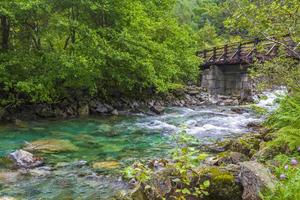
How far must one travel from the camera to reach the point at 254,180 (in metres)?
4.72

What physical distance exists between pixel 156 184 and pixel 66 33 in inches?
568

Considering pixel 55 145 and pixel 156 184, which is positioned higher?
pixel 156 184

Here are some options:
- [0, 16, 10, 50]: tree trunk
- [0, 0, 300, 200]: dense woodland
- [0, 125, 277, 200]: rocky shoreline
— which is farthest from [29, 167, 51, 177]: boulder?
[0, 16, 10, 50]: tree trunk

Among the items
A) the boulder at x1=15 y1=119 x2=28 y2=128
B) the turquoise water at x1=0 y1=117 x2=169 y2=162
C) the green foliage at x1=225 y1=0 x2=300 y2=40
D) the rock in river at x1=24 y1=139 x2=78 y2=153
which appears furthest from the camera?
the boulder at x1=15 y1=119 x2=28 y2=128

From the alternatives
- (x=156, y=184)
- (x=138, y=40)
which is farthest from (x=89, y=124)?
(x=156, y=184)

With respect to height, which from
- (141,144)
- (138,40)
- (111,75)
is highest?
(138,40)

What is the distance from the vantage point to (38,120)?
1628 cm

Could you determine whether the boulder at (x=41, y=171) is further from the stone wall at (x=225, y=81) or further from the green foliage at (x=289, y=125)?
the stone wall at (x=225, y=81)

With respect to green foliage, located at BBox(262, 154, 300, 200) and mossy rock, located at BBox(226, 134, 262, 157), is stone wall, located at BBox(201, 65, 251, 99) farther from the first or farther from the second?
green foliage, located at BBox(262, 154, 300, 200)

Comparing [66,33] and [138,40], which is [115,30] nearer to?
[138,40]

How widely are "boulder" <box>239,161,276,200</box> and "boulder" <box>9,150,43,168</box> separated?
17.5 feet

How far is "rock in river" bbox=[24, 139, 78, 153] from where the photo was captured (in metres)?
10.4

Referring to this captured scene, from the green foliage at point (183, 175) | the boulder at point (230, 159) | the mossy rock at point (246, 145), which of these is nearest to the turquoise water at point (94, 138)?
the mossy rock at point (246, 145)

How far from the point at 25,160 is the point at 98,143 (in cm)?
331
